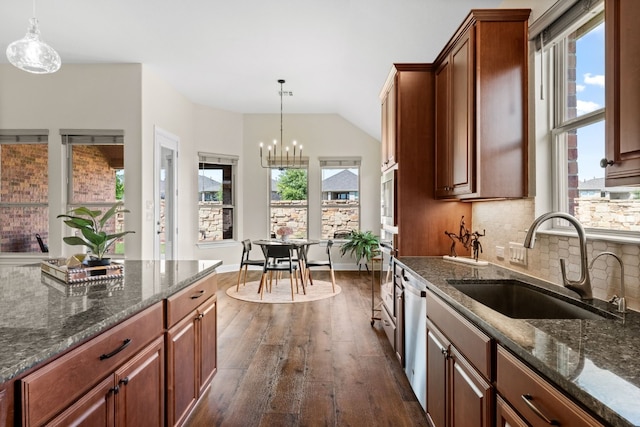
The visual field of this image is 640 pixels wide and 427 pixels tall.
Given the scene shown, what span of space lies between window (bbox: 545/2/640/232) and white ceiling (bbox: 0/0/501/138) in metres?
1.01

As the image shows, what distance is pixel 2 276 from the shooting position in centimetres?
196

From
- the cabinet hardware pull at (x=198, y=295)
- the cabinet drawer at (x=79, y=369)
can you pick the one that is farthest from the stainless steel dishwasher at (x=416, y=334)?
the cabinet drawer at (x=79, y=369)

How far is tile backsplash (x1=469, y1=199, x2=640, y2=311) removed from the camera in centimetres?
141

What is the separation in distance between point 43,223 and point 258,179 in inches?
141

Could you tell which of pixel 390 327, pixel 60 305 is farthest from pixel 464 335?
pixel 390 327

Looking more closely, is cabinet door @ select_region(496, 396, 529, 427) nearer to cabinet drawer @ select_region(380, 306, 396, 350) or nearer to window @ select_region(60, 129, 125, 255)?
cabinet drawer @ select_region(380, 306, 396, 350)

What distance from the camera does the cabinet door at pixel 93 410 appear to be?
40.9 inches

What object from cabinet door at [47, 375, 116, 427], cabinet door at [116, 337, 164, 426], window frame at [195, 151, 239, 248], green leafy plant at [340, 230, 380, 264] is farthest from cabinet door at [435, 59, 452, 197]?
window frame at [195, 151, 239, 248]

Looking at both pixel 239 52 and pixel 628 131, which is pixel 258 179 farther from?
pixel 628 131

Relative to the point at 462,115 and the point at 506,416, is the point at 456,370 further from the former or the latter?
the point at 462,115

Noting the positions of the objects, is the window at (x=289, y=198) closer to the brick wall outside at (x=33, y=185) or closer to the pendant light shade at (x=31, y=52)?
the brick wall outside at (x=33, y=185)

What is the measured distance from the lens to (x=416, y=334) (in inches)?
90.1

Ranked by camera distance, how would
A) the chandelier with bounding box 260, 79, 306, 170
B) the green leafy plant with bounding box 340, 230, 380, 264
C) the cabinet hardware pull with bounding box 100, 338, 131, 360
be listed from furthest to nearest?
1. the chandelier with bounding box 260, 79, 306, 170
2. the green leafy plant with bounding box 340, 230, 380, 264
3. the cabinet hardware pull with bounding box 100, 338, 131, 360

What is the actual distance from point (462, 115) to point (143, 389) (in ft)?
7.60
